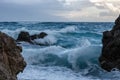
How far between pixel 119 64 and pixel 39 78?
9.08 ft

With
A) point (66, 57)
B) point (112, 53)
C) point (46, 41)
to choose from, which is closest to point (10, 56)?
point (112, 53)

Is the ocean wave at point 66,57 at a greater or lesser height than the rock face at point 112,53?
lesser

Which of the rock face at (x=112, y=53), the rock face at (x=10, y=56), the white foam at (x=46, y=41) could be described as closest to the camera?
the rock face at (x=10, y=56)

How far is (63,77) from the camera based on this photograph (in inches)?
366

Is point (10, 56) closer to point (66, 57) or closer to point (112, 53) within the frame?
point (112, 53)

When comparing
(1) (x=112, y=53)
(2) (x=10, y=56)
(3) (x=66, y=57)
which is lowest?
(3) (x=66, y=57)

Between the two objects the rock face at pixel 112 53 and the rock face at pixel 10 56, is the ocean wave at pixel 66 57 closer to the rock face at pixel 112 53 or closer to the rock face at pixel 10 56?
the rock face at pixel 112 53

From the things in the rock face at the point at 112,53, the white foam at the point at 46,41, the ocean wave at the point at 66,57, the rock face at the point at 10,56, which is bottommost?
the white foam at the point at 46,41

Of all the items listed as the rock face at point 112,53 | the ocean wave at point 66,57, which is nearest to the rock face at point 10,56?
the rock face at point 112,53

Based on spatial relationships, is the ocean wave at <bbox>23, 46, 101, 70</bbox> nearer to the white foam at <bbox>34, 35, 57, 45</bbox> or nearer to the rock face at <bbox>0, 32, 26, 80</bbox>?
the rock face at <bbox>0, 32, 26, 80</bbox>

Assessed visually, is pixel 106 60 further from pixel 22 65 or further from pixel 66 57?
pixel 22 65

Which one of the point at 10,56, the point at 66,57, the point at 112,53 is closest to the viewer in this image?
the point at 10,56

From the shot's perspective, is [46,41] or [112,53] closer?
[112,53]

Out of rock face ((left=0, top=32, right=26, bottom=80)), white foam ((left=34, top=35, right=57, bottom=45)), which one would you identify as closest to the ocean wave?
rock face ((left=0, top=32, right=26, bottom=80))
